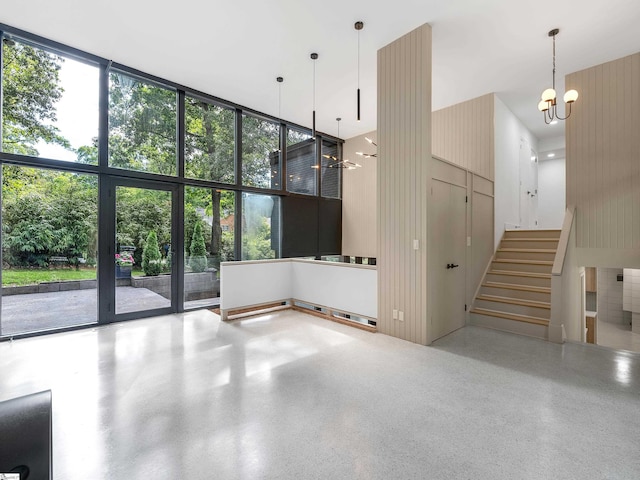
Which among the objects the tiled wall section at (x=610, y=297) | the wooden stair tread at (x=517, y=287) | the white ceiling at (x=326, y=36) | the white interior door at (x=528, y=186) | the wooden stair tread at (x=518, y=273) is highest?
the white ceiling at (x=326, y=36)

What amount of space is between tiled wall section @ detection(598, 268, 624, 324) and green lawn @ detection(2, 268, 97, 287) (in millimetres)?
11564

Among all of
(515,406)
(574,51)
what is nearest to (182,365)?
(515,406)

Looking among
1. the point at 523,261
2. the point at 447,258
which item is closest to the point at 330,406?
the point at 447,258

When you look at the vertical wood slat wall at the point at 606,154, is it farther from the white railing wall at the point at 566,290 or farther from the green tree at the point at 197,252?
the green tree at the point at 197,252

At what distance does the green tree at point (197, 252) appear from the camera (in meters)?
5.59

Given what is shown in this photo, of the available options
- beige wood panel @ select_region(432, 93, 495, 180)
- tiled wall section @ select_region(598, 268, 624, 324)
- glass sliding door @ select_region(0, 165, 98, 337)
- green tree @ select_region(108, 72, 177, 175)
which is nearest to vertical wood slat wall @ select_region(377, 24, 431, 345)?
beige wood panel @ select_region(432, 93, 495, 180)

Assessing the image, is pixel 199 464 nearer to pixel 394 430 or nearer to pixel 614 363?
pixel 394 430

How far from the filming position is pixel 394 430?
2.15 m

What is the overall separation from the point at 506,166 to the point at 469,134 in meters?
1.10

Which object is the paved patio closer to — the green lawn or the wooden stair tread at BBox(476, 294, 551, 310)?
the green lawn

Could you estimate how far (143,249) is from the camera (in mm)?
5047

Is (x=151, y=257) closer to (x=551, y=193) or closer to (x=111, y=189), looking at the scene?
(x=111, y=189)

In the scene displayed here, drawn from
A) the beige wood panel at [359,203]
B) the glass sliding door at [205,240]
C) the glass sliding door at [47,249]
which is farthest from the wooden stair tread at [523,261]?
the glass sliding door at [47,249]

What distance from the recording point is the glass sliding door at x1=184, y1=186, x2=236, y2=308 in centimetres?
557
